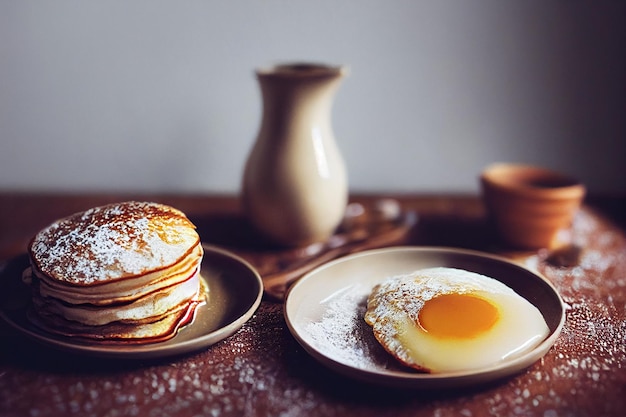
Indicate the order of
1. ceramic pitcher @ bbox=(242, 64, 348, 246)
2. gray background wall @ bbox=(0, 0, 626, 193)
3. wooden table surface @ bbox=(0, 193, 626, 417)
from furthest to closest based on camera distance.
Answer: gray background wall @ bbox=(0, 0, 626, 193)
ceramic pitcher @ bbox=(242, 64, 348, 246)
wooden table surface @ bbox=(0, 193, 626, 417)

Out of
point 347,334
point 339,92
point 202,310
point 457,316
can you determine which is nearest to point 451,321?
point 457,316

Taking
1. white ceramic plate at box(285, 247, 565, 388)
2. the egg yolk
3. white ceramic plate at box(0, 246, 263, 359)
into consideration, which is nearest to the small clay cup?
white ceramic plate at box(285, 247, 565, 388)

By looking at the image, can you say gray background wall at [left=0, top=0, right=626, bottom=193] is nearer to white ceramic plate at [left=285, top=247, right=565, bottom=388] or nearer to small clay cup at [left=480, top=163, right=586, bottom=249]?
small clay cup at [left=480, top=163, right=586, bottom=249]

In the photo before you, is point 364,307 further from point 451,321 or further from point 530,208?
point 530,208

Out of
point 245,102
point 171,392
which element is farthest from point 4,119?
point 171,392

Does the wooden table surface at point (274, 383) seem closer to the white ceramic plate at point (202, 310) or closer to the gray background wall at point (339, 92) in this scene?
the white ceramic plate at point (202, 310)

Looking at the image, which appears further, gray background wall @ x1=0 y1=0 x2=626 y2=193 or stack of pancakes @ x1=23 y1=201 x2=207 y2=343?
gray background wall @ x1=0 y1=0 x2=626 y2=193

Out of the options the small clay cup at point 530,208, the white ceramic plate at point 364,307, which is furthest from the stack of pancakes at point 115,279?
the small clay cup at point 530,208
